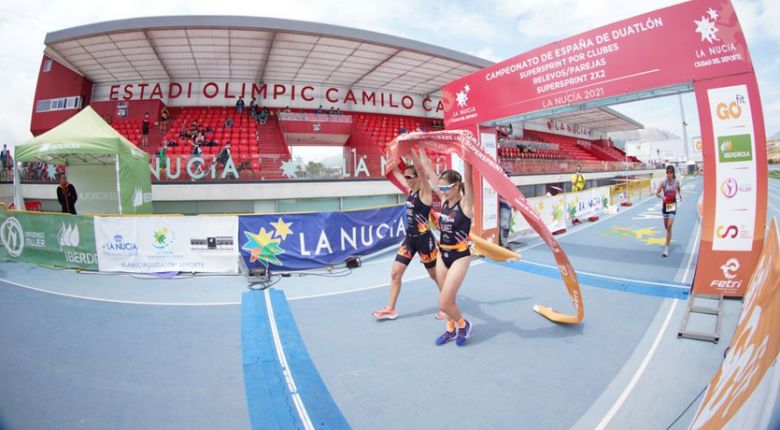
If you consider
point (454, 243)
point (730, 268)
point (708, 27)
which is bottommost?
point (730, 268)

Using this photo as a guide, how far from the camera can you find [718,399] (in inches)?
72.8

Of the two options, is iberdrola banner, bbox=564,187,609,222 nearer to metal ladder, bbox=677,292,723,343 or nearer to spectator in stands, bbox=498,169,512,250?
spectator in stands, bbox=498,169,512,250

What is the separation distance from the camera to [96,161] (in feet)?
34.8

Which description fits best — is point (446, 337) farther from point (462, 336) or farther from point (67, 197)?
point (67, 197)

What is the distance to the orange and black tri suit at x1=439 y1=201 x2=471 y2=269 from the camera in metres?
Answer: 3.52

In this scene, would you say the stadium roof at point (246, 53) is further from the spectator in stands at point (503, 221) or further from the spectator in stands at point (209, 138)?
the spectator in stands at point (503, 221)

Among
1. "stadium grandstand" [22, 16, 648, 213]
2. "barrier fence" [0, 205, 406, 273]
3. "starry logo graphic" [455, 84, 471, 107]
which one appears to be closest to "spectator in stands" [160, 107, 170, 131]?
"stadium grandstand" [22, 16, 648, 213]

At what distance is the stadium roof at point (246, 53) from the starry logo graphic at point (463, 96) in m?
8.59

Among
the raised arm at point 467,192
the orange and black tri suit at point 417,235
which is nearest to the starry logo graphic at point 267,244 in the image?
the orange and black tri suit at point 417,235

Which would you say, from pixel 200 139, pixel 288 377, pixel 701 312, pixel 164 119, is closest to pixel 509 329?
pixel 701 312


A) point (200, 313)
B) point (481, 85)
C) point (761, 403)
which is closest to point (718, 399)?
point (761, 403)

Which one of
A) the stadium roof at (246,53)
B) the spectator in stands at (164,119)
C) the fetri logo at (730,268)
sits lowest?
the fetri logo at (730,268)

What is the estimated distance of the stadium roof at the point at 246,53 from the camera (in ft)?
45.7

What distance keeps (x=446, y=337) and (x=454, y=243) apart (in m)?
1.10
